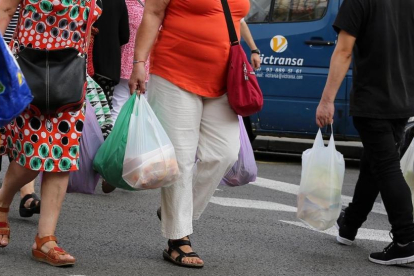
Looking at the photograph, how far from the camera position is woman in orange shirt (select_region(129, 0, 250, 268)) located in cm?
530

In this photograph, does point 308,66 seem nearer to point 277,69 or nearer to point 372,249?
point 277,69

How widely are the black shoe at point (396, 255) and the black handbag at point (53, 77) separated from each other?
194 centimetres

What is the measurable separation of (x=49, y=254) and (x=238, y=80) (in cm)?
133

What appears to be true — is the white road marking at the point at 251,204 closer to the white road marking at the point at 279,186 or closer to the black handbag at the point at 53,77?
the white road marking at the point at 279,186

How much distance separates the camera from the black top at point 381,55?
557cm

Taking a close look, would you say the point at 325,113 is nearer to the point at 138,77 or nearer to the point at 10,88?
the point at 138,77

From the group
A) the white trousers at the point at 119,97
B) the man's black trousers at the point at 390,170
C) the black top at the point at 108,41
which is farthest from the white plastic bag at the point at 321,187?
the white trousers at the point at 119,97

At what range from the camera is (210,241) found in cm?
618

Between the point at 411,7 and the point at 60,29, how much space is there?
6.42 feet

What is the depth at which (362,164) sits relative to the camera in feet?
19.9

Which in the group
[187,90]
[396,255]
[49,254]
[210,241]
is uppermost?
[187,90]

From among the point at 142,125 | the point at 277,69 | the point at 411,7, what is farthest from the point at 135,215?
the point at 277,69

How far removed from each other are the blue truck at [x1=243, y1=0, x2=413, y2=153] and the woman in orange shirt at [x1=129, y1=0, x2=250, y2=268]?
4969mm

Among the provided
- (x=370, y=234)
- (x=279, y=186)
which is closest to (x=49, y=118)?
(x=370, y=234)
